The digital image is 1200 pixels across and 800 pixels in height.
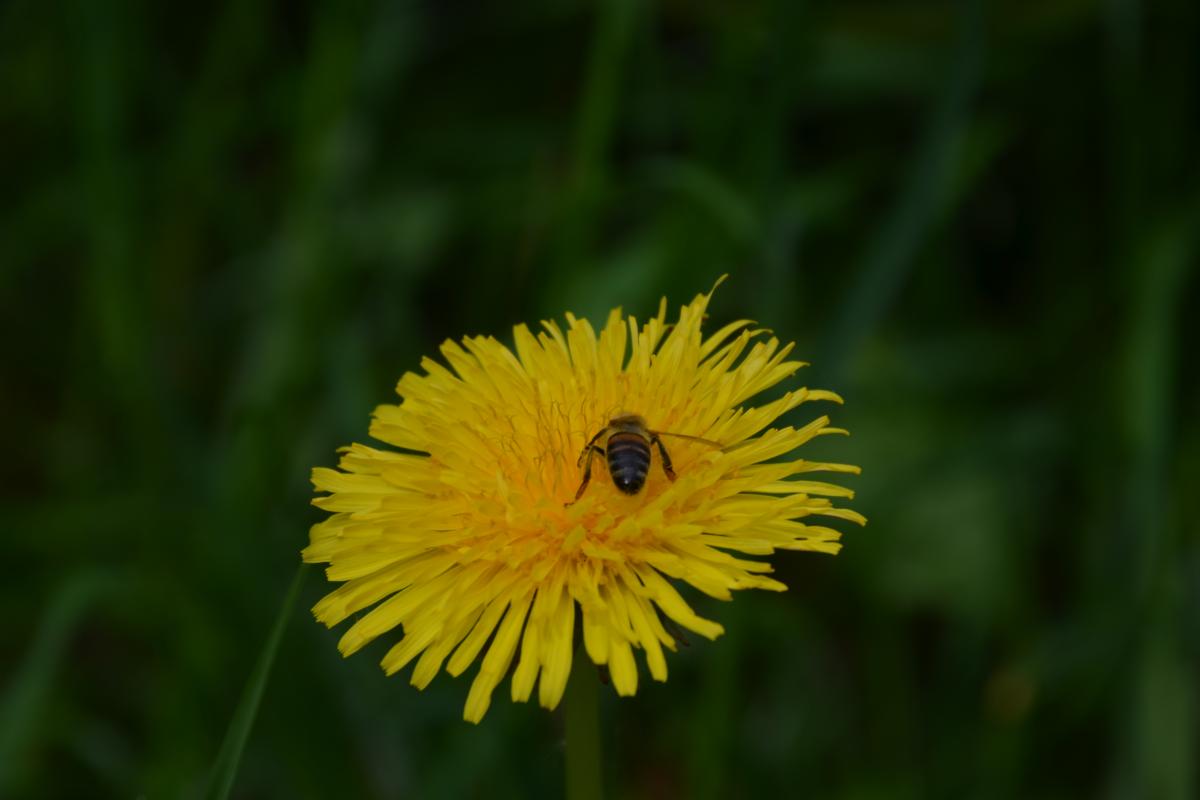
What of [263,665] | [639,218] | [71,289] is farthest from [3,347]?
[263,665]

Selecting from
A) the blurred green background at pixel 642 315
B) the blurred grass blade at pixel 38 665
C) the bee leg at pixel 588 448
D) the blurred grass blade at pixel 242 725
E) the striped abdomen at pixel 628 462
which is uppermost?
the blurred green background at pixel 642 315

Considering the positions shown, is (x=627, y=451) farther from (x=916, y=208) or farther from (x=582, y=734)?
(x=916, y=208)

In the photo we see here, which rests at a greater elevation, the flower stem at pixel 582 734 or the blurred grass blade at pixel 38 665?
the blurred grass blade at pixel 38 665

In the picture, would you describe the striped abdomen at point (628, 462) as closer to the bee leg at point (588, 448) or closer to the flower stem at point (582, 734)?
the bee leg at point (588, 448)

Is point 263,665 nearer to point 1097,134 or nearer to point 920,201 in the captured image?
point 920,201

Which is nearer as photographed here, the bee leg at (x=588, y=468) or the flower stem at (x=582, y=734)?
the flower stem at (x=582, y=734)

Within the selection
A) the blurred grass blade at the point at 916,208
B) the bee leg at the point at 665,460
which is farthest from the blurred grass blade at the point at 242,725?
the blurred grass blade at the point at 916,208

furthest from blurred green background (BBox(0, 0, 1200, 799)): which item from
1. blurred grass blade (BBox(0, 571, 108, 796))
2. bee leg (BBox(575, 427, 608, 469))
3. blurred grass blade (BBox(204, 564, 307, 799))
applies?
blurred grass blade (BBox(204, 564, 307, 799))
